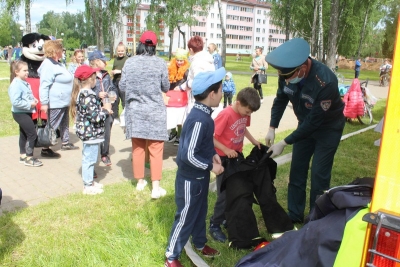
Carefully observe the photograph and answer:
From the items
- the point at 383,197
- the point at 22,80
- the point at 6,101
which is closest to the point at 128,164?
the point at 22,80

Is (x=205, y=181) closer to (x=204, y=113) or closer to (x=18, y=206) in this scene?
(x=204, y=113)

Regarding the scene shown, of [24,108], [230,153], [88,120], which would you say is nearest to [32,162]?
[24,108]

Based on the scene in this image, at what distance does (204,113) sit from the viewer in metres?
2.80

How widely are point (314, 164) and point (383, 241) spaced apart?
2177 millimetres

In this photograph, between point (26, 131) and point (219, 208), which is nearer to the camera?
point (219, 208)

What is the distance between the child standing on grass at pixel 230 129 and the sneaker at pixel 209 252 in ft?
0.91

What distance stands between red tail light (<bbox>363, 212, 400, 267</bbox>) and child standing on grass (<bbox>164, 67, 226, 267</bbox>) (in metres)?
1.45

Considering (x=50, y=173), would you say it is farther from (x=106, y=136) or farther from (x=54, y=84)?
(x=54, y=84)

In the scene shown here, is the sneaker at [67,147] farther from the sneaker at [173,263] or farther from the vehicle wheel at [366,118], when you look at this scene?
the vehicle wheel at [366,118]

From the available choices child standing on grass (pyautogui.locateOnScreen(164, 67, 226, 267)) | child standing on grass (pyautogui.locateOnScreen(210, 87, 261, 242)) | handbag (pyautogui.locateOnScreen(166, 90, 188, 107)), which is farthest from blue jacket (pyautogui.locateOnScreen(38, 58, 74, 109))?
child standing on grass (pyautogui.locateOnScreen(164, 67, 226, 267))

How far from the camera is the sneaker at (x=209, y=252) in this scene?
324 cm

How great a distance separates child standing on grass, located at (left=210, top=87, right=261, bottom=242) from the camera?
3379 mm

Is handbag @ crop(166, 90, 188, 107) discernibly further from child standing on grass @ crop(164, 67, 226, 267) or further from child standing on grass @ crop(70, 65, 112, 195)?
child standing on grass @ crop(164, 67, 226, 267)

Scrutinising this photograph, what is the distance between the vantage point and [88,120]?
4414 millimetres
